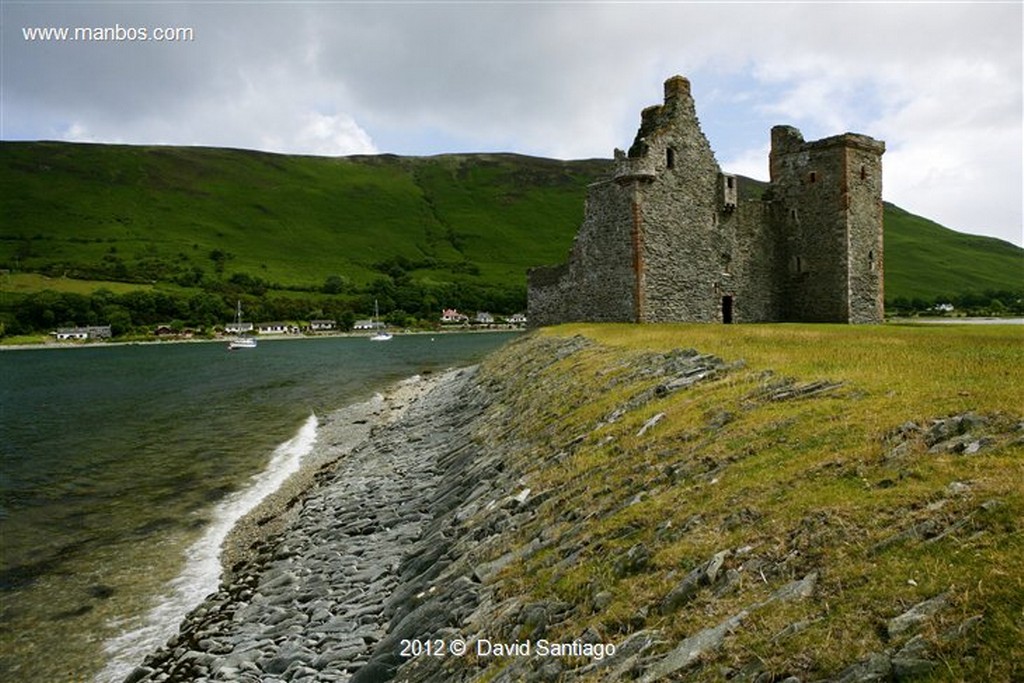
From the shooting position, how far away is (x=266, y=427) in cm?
4034

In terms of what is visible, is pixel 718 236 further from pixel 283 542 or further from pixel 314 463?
pixel 283 542

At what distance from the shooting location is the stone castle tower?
38344mm

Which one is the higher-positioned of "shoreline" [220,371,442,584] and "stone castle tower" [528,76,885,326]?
"stone castle tower" [528,76,885,326]

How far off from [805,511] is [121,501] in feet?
83.0

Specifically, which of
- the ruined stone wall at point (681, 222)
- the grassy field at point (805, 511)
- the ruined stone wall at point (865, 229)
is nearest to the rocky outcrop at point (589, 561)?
the grassy field at point (805, 511)

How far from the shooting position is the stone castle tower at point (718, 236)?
38.3 meters

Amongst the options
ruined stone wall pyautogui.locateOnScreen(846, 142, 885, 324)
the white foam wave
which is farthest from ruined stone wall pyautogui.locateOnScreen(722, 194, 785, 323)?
the white foam wave

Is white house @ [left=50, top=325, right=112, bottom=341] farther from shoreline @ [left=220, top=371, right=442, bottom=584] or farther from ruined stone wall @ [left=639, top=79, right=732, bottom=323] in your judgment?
ruined stone wall @ [left=639, top=79, right=732, bottom=323]

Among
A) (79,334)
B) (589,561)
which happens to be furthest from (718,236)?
(79,334)

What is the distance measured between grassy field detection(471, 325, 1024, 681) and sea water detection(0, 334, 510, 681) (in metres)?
9.79

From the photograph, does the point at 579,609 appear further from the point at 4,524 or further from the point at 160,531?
the point at 4,524

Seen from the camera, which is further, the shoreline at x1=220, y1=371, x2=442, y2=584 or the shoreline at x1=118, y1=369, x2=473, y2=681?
the shoreline at x1=220, y1=371, x2=442, y2=584

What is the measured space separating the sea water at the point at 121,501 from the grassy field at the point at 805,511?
9.79 m

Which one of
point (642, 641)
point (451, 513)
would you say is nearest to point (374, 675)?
point (642, 641)
